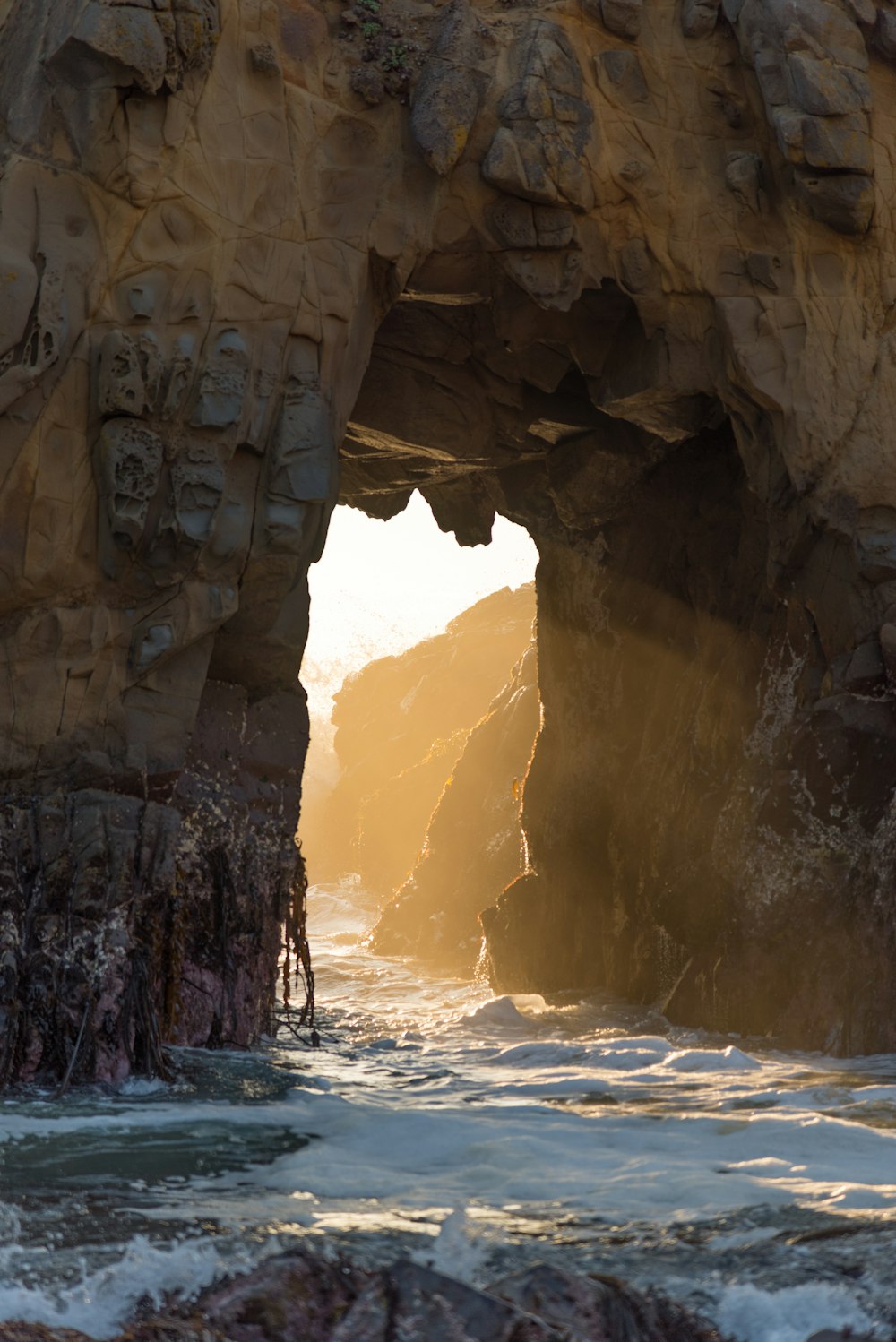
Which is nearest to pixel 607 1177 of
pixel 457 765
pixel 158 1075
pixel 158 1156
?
pixel 158 1156

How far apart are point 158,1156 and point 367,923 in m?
37.0

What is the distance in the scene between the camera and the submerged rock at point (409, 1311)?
5.04 meters

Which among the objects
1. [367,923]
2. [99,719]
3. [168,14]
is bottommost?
[367,923]

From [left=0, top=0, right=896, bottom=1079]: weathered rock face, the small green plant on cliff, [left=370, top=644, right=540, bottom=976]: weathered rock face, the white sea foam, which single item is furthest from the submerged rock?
[left=370, top=644, right=540, bottom=976]: weathered rock face

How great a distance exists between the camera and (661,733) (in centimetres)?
1811

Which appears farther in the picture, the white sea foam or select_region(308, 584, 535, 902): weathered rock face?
select_region(308, 584, 535, 902): weathered rock face

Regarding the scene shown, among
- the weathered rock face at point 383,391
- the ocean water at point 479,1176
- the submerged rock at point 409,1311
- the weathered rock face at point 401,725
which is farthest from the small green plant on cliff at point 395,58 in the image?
the weathered rock face at point 401,725

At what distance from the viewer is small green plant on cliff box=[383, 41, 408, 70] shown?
13219mm

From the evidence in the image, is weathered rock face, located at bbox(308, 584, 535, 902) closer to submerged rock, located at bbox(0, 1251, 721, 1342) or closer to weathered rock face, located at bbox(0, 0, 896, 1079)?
Answer: weathered rock face, located at bbox(0, 0, 896, 1079)

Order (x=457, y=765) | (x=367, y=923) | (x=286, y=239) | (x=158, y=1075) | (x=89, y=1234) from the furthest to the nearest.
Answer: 1. (x=367, y=923)
2. (x=457, y=765)
3. (x=286, y=239)
4. (x=158, y=1075)
5. (x=89, y=1234)

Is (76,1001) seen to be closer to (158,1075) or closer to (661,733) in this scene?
(158,1075)

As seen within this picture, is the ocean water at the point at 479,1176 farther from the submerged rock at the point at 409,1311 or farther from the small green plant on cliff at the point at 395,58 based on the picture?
the small green plant on cliff at the point at 395,58

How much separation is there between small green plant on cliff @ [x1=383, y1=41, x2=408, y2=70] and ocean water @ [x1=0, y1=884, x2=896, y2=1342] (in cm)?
873

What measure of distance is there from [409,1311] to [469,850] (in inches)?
1031
